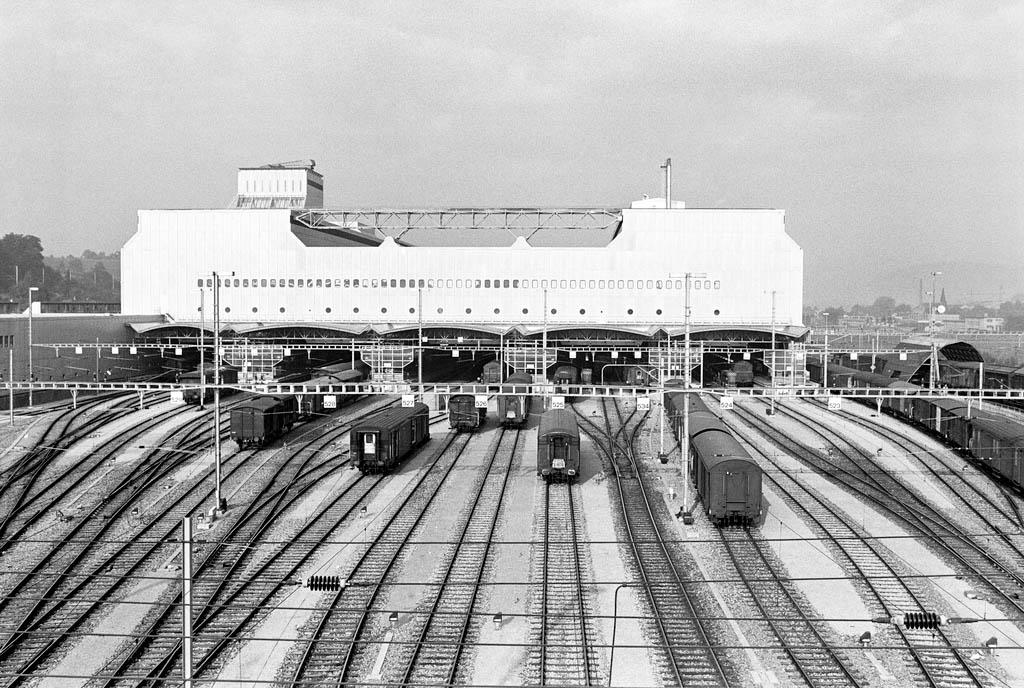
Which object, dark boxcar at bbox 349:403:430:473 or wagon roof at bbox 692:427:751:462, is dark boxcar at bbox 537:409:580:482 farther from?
dark boxcar at bbox 349:403:430:473

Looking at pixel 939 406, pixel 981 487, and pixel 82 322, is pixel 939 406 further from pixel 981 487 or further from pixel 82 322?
pixel 82 322

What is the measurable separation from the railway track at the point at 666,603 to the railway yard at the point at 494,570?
77 millimetres

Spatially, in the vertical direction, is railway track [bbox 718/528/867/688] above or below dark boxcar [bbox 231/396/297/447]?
below

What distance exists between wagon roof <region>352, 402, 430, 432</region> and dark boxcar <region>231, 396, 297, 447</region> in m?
4.23

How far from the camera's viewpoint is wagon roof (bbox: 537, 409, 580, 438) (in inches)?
1160

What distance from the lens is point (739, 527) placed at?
79.7 ft

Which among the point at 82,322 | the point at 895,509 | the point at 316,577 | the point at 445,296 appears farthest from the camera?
the point at 445,296

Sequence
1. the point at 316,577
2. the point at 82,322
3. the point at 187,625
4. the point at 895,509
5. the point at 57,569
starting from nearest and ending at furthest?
the point at 187,625
the point at 316,577
the point at 57,569
the point at 895,509
the point at 82,322

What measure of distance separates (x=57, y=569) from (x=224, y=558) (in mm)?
4004

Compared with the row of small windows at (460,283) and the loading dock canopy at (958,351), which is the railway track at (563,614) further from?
the loading dock canopy at (958,351)

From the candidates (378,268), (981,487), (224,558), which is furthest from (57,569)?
(378,268)

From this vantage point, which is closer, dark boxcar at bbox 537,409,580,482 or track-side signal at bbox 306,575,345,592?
track-side signal at bbox 306,575,345,592

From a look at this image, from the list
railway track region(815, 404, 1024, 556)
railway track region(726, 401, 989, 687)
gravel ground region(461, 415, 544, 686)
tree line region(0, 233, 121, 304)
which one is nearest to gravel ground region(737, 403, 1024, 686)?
railway track region(726, 401, 989, 687)

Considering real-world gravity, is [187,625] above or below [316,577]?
above
